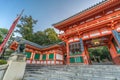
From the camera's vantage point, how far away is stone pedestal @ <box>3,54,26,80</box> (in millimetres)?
4254

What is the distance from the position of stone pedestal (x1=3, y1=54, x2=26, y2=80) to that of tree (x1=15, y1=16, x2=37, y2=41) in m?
17.1

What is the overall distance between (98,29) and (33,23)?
887 inches

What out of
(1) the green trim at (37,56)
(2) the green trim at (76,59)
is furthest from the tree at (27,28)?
(2) the green trim at (76,59)

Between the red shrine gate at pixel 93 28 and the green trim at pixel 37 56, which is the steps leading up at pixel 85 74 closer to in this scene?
the red shrine gate at pixel 93 28

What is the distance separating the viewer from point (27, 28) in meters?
22.6

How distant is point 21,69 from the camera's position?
16.0 ft

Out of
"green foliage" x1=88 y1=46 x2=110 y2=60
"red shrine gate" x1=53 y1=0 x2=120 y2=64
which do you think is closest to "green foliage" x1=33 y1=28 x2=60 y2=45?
"green foliage" x1=88 y1=46 x2=110 y2=60

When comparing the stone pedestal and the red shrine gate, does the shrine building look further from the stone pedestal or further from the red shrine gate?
the stone pedestal

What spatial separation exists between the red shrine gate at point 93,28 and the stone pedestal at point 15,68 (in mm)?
5045

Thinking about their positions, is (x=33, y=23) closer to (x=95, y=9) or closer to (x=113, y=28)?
(x=95, y=9)

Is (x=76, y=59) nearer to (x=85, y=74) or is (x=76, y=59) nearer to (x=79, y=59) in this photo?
(x=79, y=59)

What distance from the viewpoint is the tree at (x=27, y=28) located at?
21.6 metres

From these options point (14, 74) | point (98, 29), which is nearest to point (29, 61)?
point (14, 74)

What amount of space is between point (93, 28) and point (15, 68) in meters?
7.38
